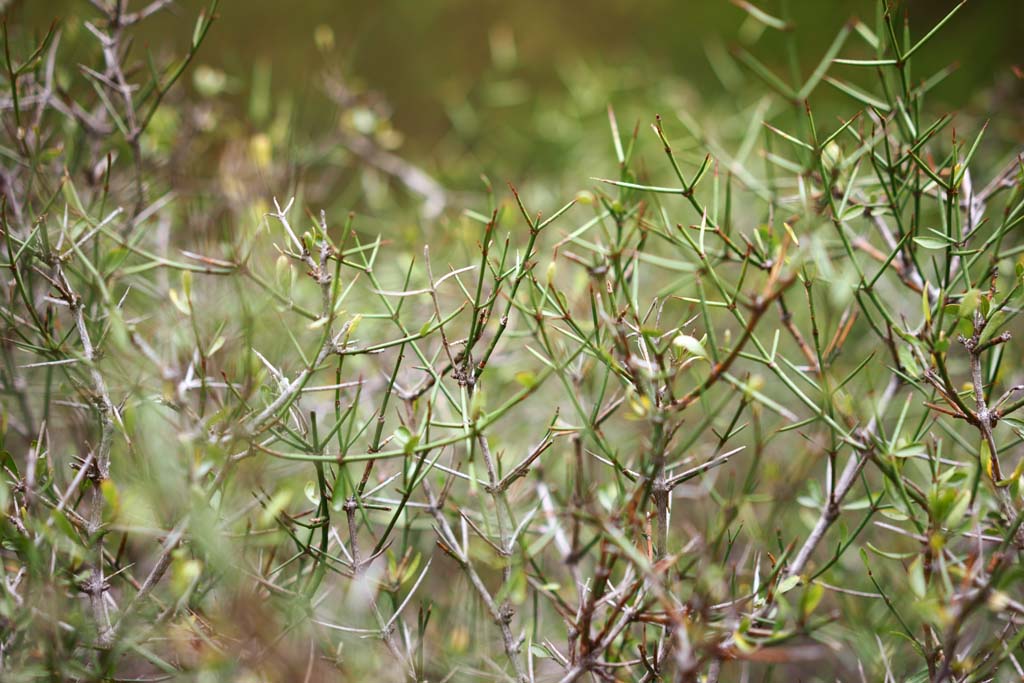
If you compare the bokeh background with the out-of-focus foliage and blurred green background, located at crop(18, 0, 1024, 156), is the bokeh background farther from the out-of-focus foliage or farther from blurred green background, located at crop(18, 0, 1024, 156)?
the out-of-focus foliage

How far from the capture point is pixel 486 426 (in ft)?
1.22

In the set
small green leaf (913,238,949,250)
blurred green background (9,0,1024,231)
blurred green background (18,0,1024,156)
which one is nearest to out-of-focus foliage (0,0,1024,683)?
small green leaf (913,238,949,250)

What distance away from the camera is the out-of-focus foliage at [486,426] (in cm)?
36

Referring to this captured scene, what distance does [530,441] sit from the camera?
774mm

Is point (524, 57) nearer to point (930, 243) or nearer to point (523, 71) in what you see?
point (523, 71)

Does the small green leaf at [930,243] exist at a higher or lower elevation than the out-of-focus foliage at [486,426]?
higher

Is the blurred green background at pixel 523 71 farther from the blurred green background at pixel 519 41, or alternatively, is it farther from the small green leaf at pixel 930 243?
the small green leaf at pixel 930 243

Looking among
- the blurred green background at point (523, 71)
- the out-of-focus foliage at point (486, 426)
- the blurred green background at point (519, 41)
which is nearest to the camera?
the out-of-focus foliage at point (486, 426)

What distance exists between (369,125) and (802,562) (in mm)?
708

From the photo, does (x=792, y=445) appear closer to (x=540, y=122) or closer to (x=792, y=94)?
(x=792, y=94)

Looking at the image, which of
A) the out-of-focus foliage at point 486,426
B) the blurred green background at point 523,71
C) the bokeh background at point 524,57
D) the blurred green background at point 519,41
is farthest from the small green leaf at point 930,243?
the blurred green background at point 519,41

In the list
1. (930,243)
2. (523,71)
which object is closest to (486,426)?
(930,243)

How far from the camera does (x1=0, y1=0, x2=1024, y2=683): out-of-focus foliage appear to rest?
0.36 m

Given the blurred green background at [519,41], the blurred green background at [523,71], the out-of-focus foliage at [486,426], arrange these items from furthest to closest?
the blurred green background at [519,41]
the blurred green background at [523,71]
the out-of-focus foliage at [486,426]
